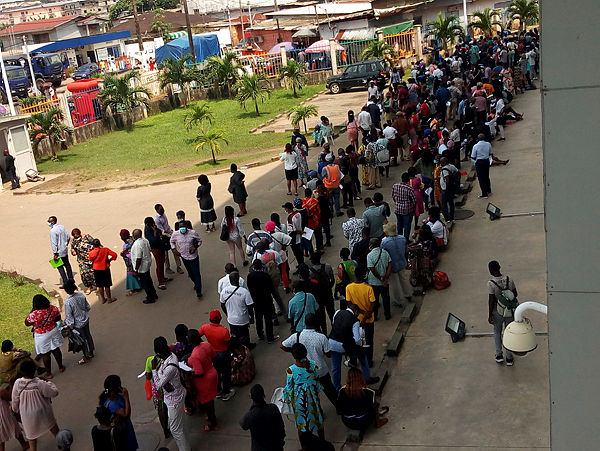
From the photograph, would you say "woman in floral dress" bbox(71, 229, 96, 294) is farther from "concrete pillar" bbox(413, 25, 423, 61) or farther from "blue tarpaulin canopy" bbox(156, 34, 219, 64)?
"blue tarpaulin canopy" bbox(156, 34, 219, 64)

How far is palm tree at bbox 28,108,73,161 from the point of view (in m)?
26.3

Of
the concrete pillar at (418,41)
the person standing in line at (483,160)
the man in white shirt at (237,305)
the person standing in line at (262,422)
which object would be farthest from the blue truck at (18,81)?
the person standing in line at (262,422)

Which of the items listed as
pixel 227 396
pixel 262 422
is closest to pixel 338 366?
pixel 227 396

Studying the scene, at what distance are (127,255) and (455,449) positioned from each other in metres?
7.33

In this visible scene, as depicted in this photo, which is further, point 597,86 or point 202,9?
point 202,9

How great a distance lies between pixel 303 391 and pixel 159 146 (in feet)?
67.6

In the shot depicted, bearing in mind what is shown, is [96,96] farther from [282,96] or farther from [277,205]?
[277,205]

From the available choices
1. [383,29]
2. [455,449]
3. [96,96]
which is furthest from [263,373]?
[383,29]

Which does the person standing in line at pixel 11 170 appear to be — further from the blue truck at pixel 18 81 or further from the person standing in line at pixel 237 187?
the blue truck at pixel 18 81

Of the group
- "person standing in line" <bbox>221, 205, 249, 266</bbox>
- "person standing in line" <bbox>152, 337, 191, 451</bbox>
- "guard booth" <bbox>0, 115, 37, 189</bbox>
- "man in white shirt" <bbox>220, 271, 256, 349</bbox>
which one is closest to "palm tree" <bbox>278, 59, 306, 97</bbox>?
"guard booth" <bbox>0, 115, 37, 189</bbox>

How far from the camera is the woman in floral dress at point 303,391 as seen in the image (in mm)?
7660

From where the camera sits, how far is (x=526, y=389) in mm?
8711

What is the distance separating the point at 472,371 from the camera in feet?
30.6

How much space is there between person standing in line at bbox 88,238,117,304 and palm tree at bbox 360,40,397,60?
25.4m
